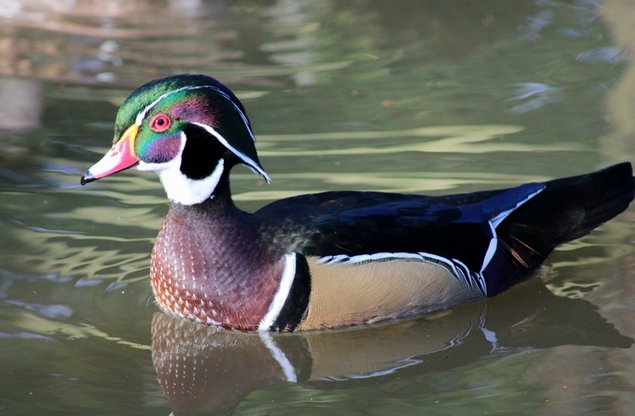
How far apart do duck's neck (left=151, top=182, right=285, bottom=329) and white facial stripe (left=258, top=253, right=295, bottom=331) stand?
0.02 metres

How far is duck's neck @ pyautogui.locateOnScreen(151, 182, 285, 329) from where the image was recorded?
206 inches

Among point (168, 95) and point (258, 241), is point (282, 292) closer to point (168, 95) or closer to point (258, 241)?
point (258, 241)

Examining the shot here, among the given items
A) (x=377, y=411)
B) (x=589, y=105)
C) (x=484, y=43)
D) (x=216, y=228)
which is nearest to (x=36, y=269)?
(x=216, y=228)

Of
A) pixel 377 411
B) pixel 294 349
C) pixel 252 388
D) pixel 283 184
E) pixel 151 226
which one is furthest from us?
pixel 283 184

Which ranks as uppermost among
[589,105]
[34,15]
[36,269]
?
[34,15]

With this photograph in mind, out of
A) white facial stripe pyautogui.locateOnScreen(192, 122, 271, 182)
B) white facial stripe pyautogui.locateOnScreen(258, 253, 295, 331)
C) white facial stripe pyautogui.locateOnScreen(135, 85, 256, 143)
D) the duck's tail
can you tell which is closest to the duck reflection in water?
white facial stripe pyautogui.locateOnScreen(258, 253, 295, 331)

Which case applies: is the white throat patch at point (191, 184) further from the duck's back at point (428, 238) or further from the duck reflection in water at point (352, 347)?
the duck reflection in water at point (352, 347)

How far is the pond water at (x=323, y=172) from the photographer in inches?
194

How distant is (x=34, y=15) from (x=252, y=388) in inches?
269

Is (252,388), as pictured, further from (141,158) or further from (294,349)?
(141,158)

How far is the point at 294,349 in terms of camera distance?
5301 mm

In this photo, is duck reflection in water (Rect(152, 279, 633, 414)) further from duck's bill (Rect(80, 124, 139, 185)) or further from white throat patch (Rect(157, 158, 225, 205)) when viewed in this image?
duck's bill (Rect(80, 124, 139, 185))

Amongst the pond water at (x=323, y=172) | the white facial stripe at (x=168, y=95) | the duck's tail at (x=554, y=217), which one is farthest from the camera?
the duck's tail at (x=554, y=217)

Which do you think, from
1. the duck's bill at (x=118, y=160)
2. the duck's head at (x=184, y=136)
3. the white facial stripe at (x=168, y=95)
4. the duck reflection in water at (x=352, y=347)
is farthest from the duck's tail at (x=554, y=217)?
the duck's bill at (x=118, y=160)
